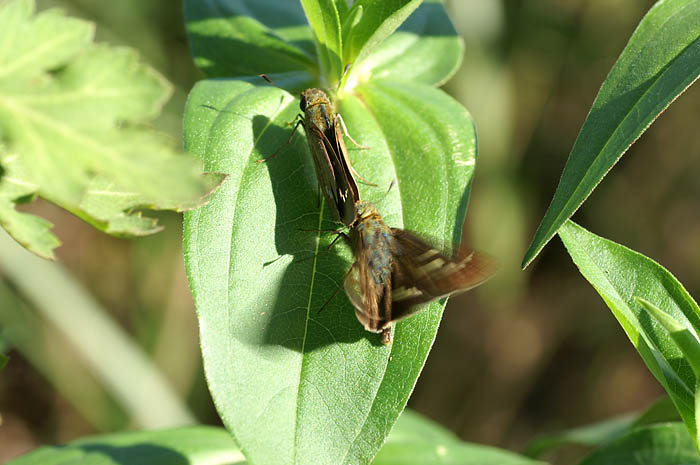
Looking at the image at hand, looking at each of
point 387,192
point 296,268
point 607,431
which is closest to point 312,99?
point 387,192

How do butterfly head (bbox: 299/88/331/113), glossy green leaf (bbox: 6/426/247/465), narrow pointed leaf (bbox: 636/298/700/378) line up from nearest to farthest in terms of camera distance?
narrow pointed leaf (bbox: 636/298/700/378)
butterfly head (bbox: 299/88/331/113)
glossy green leaf (bbox: 6/426/247/465)

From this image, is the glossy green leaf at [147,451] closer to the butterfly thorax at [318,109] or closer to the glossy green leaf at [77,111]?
the butterfly thorax at [318,109]

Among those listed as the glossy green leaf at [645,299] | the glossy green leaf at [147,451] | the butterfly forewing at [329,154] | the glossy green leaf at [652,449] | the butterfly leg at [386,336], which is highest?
the butterfly forewing at [329,154]

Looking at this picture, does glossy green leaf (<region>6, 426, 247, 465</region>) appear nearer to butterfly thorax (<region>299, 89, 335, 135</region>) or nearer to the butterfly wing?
the butterfly wing

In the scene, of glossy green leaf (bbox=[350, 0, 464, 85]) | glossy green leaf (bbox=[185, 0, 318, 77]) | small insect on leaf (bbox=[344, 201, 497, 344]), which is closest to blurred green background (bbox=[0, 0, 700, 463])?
glossy green leaf (bbox=[185, 0, 318, 77])

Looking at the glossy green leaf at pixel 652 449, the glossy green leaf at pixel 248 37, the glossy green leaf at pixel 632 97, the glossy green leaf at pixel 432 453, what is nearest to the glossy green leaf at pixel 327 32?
the glossy green leaf at pixel 248 37

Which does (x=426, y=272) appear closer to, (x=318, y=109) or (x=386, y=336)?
(x=386, y=336)

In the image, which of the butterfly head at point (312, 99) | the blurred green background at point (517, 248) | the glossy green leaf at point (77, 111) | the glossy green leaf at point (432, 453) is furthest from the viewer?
the blurred green background at point (517, 248)

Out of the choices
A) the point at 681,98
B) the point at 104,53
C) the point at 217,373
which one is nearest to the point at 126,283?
the point at 217,373
